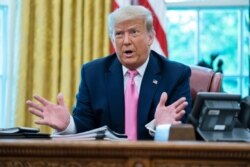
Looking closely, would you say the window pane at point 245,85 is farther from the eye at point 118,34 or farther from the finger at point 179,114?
the finger at point 179,114

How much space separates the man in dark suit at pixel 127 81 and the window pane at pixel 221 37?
1.44 m

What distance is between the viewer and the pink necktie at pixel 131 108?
103 inches

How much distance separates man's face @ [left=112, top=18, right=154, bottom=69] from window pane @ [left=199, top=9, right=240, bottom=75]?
1493 millimetres

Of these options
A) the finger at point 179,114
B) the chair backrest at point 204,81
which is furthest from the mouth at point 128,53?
the finger at point 179,114

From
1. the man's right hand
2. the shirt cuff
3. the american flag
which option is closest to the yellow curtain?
the american flag

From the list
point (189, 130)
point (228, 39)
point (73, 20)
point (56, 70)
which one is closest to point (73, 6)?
point (73, 20)

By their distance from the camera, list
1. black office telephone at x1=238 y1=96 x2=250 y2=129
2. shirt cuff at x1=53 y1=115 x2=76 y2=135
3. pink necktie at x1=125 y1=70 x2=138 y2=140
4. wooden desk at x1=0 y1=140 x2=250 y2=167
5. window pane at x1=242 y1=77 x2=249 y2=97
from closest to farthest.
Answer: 1. wooden desk at x1=0 y1=140 x2=250 y2=167
2. black office telephone at x1=238 y1=96 x2=250 y2=129
3. shirt cuff at x1=53 y1=115 x2=76 y2=135
4. pink necktie at x1=125 y1=70 x2=138 y2=140
5. window pane at x1=242 y1=77 x2=249 y2=97

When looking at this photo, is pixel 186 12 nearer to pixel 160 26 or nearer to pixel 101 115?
pixel 160 26

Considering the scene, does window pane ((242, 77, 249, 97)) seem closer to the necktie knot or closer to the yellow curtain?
the yellow curtain

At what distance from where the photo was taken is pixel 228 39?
4250 millimetres

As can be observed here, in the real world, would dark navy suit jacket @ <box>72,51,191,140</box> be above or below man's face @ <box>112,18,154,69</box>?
below

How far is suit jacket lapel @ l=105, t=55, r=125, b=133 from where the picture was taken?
2645 millimetres

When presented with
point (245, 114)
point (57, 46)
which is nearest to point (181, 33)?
point (57, 46)

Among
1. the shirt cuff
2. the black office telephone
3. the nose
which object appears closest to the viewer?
the black office telephone
